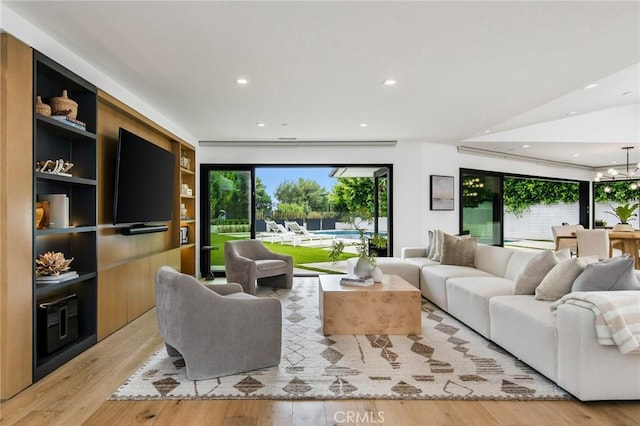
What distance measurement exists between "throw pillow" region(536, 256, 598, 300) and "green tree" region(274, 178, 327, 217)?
5608 mm

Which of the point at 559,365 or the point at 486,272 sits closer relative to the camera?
the point at 559,365

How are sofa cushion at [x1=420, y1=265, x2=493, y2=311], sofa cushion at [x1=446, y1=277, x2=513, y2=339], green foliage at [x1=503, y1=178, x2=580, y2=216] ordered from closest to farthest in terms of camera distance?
sofa cushion at [x1=446, y1=277, x2=513, y2=339]
sofa cushion at [x1=420, y1=265, x2=493, y2=311]
green foliage at [x1=503, y1=178, x2=580, y2=216]

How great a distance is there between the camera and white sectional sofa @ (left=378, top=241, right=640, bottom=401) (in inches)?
87.7

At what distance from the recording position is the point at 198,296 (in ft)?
8.30

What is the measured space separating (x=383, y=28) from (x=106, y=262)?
331cm

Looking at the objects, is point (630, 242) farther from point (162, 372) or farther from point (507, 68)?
point (162, 372)

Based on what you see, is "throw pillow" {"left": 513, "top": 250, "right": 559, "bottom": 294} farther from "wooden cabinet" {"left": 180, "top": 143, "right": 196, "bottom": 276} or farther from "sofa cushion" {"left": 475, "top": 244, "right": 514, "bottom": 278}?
"wooden cabinet" {"left": 180, "top": 143, "right": 196, "bottom": 276}

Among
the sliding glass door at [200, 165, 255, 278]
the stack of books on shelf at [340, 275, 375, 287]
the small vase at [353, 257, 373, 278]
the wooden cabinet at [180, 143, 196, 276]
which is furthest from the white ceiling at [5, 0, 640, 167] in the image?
the stack of books on shelf at [340, 275, 375, 287]

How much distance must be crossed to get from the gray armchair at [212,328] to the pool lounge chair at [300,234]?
5.47 metres

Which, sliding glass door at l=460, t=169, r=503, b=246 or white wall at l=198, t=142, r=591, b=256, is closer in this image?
white wall at l=198, t=142, r=591, b=256

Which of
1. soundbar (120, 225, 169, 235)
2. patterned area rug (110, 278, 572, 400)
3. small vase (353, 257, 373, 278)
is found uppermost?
soundbar (120, 225, 169, 235)

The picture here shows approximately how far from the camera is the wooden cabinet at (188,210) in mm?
6102

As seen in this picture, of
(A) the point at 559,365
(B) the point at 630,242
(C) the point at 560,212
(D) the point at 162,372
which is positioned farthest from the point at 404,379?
(C) the point at 560,212

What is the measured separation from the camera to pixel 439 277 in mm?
4418
